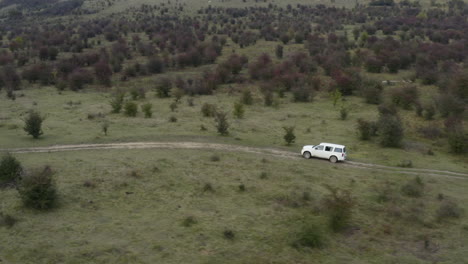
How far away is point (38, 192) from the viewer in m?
23.1

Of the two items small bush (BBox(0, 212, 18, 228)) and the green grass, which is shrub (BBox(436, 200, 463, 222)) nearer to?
the green grass

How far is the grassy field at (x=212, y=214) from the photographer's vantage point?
796 inches

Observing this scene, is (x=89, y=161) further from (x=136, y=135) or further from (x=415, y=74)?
(x=415, y=74)

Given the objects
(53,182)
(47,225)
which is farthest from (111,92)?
(47,225)

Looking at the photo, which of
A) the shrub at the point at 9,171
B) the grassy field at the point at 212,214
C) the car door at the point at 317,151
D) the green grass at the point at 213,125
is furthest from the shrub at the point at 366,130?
the shrub at the point at 9,171

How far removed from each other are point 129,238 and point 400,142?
90.6 feet

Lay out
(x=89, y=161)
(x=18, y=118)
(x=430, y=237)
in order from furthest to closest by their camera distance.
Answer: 1. (x=18, y=118)
2. (x=89, y=161)
3. (x=430, y=237)

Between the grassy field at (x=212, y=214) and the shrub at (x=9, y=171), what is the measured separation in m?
1.21

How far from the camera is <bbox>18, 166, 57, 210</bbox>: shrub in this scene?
23000mm

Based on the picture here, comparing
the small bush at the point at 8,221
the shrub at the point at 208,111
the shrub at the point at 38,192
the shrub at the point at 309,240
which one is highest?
the shrub at the point at 38,192

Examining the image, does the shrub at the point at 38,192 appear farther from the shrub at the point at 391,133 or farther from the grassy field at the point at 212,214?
the shrub at the point at 391,133

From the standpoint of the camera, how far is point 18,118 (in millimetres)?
43812

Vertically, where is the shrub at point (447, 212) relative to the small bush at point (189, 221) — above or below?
below

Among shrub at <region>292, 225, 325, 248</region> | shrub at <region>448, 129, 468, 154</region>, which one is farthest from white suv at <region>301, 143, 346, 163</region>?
shrub at <region>292, 225, 325, 248</region>
